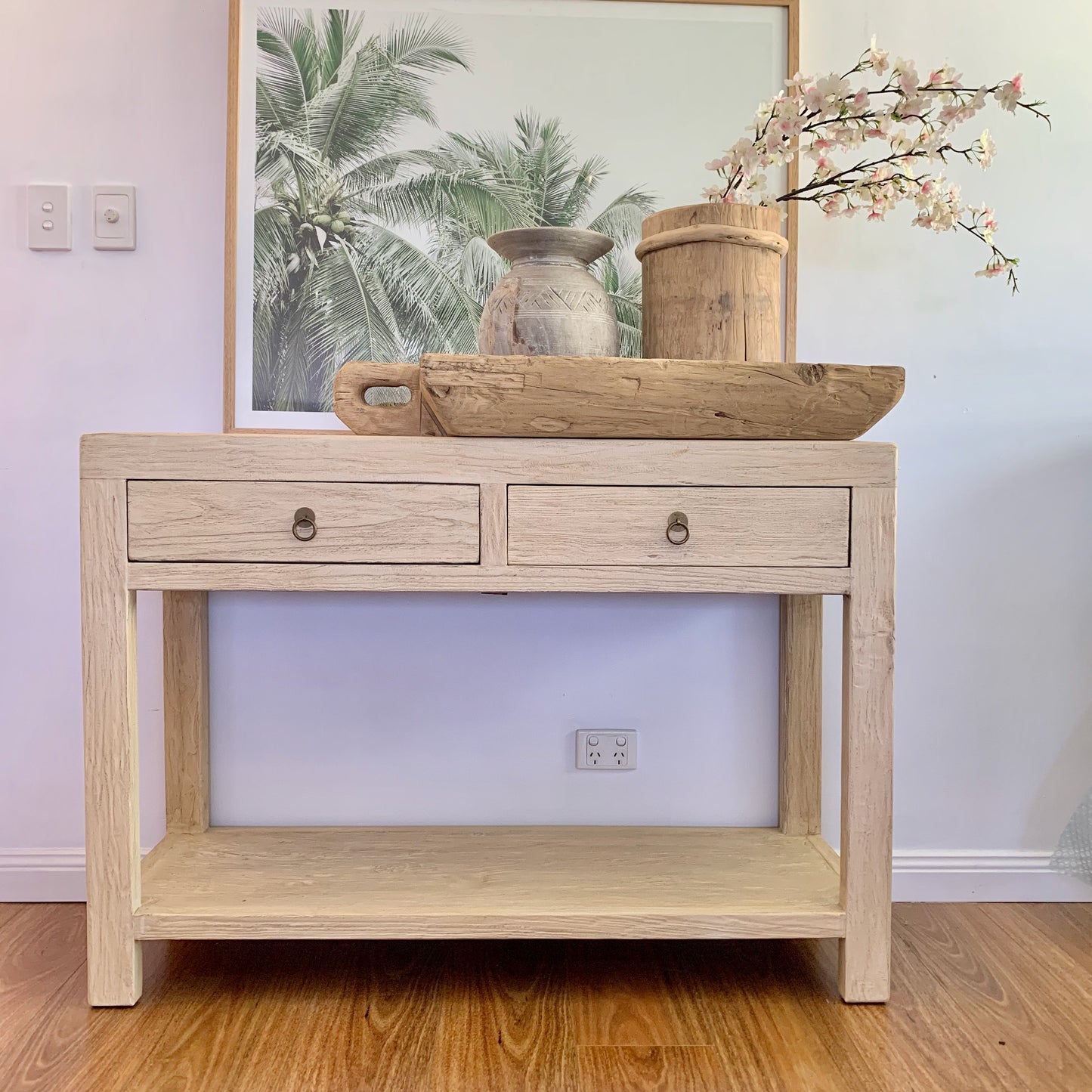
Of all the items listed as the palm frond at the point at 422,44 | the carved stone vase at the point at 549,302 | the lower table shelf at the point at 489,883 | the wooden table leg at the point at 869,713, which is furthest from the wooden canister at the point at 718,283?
the lower table shelf at the point at 489,883

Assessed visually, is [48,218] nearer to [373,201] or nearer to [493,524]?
[373,201]

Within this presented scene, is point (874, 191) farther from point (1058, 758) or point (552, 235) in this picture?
point (1058, 758)

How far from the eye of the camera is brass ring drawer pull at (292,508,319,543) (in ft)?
3.87

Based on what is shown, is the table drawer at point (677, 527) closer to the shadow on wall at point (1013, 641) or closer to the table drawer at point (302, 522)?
the table drawer at point (302, 522)

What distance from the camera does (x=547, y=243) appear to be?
1.33m

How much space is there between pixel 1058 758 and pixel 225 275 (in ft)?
5.59

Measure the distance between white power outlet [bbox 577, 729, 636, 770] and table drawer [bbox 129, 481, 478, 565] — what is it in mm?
585

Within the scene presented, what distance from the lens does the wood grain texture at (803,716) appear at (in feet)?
5.27

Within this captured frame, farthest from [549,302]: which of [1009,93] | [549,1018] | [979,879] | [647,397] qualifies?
[979,879]

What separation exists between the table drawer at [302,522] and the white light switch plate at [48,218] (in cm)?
67

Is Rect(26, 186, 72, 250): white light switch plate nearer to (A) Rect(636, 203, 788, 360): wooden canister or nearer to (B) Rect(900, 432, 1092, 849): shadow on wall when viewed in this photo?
(A) Rect(636, 203, 788, 360): wooden canister

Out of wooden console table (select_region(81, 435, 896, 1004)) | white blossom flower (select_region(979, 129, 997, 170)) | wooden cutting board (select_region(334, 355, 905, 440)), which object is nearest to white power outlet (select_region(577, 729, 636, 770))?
wooden console table (select_region(81, 435, 896, 1004))

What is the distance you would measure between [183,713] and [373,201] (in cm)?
93

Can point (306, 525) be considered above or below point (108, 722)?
above
